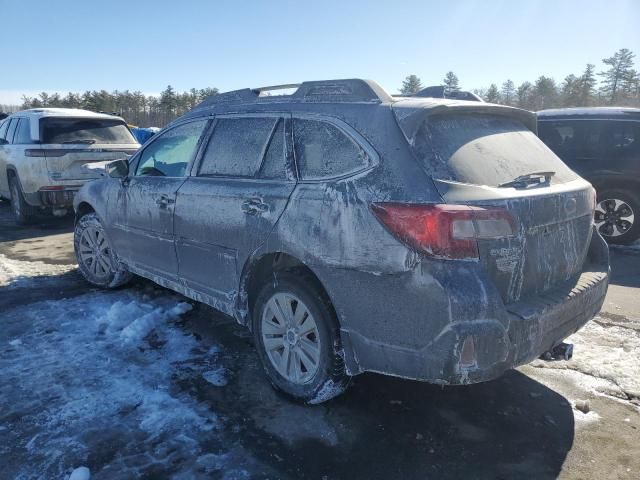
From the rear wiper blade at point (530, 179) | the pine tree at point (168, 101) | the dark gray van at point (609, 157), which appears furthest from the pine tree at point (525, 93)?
the rear wiper blade at point (530, 179)

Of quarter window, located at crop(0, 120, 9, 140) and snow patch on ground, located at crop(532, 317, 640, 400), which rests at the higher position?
quarter window, located at crop(0, 120, 9, 140)

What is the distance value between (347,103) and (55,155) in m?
6.65

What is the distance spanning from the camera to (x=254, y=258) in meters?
3.19

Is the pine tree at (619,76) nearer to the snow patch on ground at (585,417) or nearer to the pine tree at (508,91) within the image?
the pine tree at (508,91)

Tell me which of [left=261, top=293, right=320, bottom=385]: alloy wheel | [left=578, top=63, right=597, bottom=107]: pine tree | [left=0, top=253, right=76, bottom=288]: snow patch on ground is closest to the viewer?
[left=261, top=293, right=320, bottom=385]: alloy wheel

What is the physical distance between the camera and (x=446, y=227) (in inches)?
92.4

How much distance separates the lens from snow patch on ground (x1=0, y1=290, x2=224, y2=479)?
261cm

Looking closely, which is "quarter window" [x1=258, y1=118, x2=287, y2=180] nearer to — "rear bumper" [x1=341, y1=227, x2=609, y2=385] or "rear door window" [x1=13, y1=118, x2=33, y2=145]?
"rear bumper" [x1=341, y1=227, x2=609, y2=385]

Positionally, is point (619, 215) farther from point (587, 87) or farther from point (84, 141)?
point (587, 87)

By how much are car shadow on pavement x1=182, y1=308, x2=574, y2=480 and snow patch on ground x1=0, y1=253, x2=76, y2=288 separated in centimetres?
334

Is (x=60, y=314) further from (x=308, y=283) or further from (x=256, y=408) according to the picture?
(x=308, y=283)

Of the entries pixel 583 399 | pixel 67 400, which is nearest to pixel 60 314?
pixel 67 400

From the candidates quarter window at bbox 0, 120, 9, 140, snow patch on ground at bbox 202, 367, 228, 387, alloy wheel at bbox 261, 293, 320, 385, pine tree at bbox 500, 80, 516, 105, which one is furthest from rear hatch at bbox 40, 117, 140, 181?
pine tree at bbox 500, 80, 516, 105


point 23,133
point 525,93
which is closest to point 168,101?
point 525,93
